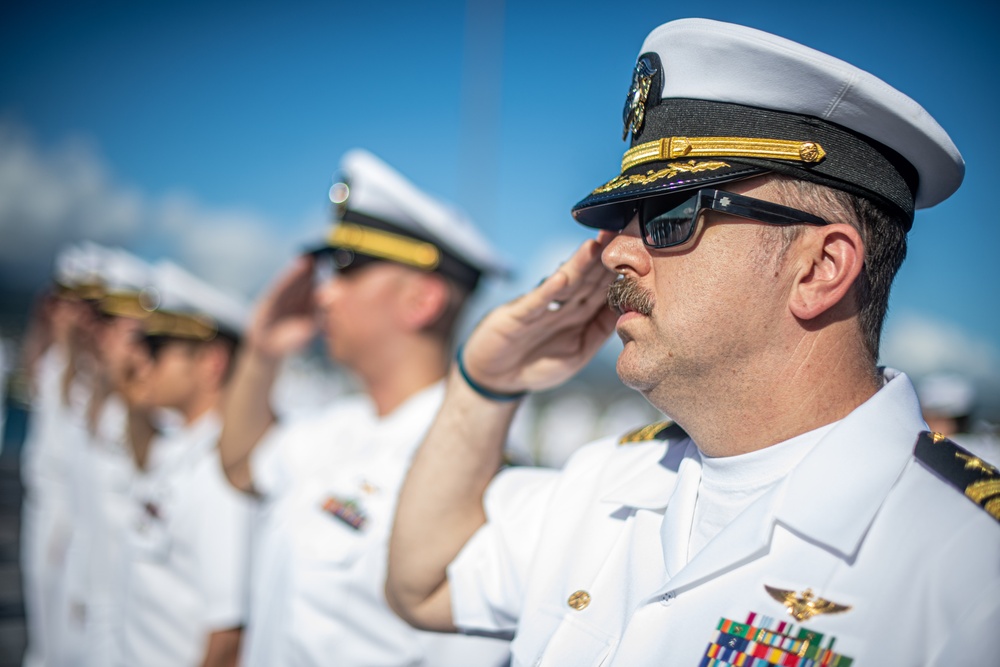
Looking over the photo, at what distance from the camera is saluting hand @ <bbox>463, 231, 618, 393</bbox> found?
231cm

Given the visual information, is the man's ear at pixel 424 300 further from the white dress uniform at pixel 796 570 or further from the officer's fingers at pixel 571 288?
the white dress uniform at pixel 796 570

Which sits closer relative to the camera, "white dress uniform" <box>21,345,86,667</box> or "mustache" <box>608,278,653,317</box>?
"mustache" <box>608,278,653,317</box>

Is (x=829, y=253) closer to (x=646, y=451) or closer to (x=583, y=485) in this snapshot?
(x=646, y=451)

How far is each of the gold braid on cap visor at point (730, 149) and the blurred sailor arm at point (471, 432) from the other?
0.54 m

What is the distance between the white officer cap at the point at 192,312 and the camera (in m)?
5.65

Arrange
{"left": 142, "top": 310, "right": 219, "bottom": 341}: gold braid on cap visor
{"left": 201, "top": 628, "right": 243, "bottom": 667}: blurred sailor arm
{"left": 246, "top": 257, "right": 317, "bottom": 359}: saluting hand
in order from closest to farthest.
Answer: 1. {"left": 201, "top": 628, "right": 243, "bottom": 667}: blurred sailor arm
2. {"left": 246, "top": 257, "right": 317, "bottom": 359}: saluting hand
3. {"left": 142, "top": 310, "right": 219, "bottom": 341}: gold braid on cap visor

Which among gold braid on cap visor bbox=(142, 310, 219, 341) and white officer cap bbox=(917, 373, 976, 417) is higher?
white officer cap bbox=(917, 373, 976, 417)

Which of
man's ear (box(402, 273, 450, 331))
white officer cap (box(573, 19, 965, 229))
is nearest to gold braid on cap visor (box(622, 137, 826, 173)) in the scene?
white officer cap (box(573, 19, 965, 229))

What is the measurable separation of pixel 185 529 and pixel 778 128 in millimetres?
Answer: 3827

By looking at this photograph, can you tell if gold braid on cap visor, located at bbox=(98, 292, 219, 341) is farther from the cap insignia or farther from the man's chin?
the man's chin

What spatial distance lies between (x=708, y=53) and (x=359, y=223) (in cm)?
248

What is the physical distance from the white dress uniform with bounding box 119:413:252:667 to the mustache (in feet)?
9.96


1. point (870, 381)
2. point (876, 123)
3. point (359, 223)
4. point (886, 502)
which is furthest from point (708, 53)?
point (359, 223)

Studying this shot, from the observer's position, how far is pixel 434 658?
9.40ft
